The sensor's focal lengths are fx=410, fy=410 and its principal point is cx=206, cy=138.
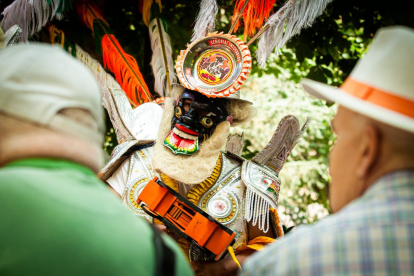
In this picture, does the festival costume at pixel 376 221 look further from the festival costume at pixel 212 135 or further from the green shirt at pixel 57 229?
the festival costume at pixel 212 135

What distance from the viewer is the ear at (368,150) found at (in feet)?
3.44

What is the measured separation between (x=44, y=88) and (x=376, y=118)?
784 millimetres

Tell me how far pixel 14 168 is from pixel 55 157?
83 millimetres

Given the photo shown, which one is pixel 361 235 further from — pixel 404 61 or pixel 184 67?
pixel 184 67

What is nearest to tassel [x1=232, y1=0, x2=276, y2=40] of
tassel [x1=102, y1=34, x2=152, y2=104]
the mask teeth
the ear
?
the mask teeth

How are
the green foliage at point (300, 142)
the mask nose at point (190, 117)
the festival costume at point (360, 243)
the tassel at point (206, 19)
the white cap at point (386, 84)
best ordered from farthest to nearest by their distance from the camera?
the green foliage at point (300, 142)
the tassel at point (206, 19)
the mask nose at point (190, 117)
the white cap at point (386, 84)
the festival costume at point (360, 243)

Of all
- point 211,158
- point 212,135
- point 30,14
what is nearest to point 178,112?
point 212,135

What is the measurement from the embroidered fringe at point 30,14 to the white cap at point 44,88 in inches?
104

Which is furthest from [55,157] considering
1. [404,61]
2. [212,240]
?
[212,240]

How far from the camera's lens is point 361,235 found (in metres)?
0.92

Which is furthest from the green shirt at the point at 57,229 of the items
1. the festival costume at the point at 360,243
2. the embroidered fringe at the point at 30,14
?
the embroidered fringe at the point at 30,14

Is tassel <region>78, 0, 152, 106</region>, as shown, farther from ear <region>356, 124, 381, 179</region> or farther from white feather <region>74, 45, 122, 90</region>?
ear <region>356, 124, 381, 179</region>

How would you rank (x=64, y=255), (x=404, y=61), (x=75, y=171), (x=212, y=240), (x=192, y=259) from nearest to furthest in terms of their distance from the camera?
1. (x=64, y=255)
2. (x=75, y=171)
3. (x=404, y=61)
4. (x=212, y=240)
5. (x=192, y=259)

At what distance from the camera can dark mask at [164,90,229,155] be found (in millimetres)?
2689
